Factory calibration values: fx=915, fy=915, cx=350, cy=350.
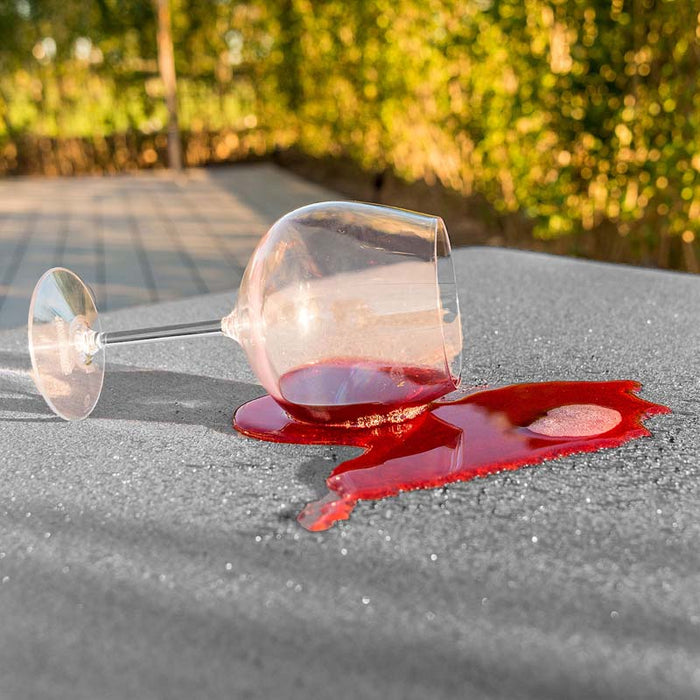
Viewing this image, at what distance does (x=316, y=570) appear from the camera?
1.12 metres

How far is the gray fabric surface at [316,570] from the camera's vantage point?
92cm

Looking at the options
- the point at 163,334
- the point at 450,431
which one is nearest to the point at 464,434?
the point at 450,431

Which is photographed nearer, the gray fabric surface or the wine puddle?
the gray fabric surface

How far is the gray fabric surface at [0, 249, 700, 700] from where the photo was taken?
92cm

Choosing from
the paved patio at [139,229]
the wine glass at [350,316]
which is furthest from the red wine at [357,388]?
the paved patio at [139,229]

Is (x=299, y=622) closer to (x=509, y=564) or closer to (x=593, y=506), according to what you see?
(x=509, y=564)

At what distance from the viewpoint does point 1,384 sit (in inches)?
77.4

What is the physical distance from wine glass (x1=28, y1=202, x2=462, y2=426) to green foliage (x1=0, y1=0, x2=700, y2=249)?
2.32 m

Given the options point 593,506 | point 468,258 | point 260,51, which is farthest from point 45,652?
point 260,51

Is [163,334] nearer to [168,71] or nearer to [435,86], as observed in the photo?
[435,86]

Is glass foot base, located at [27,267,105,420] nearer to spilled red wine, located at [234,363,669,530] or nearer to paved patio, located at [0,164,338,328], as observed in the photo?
spilled red wine, located at [234,363,669,530]

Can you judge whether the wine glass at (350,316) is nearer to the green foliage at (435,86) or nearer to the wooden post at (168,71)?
the green foliage at (435,86)

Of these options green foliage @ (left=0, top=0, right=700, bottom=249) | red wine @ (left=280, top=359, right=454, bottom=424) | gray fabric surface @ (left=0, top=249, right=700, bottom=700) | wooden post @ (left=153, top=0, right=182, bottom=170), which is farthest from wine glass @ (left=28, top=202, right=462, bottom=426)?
wooden post @ (left=153, top=0, right=182, bottom=170)

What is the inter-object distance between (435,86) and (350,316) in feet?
14.1
